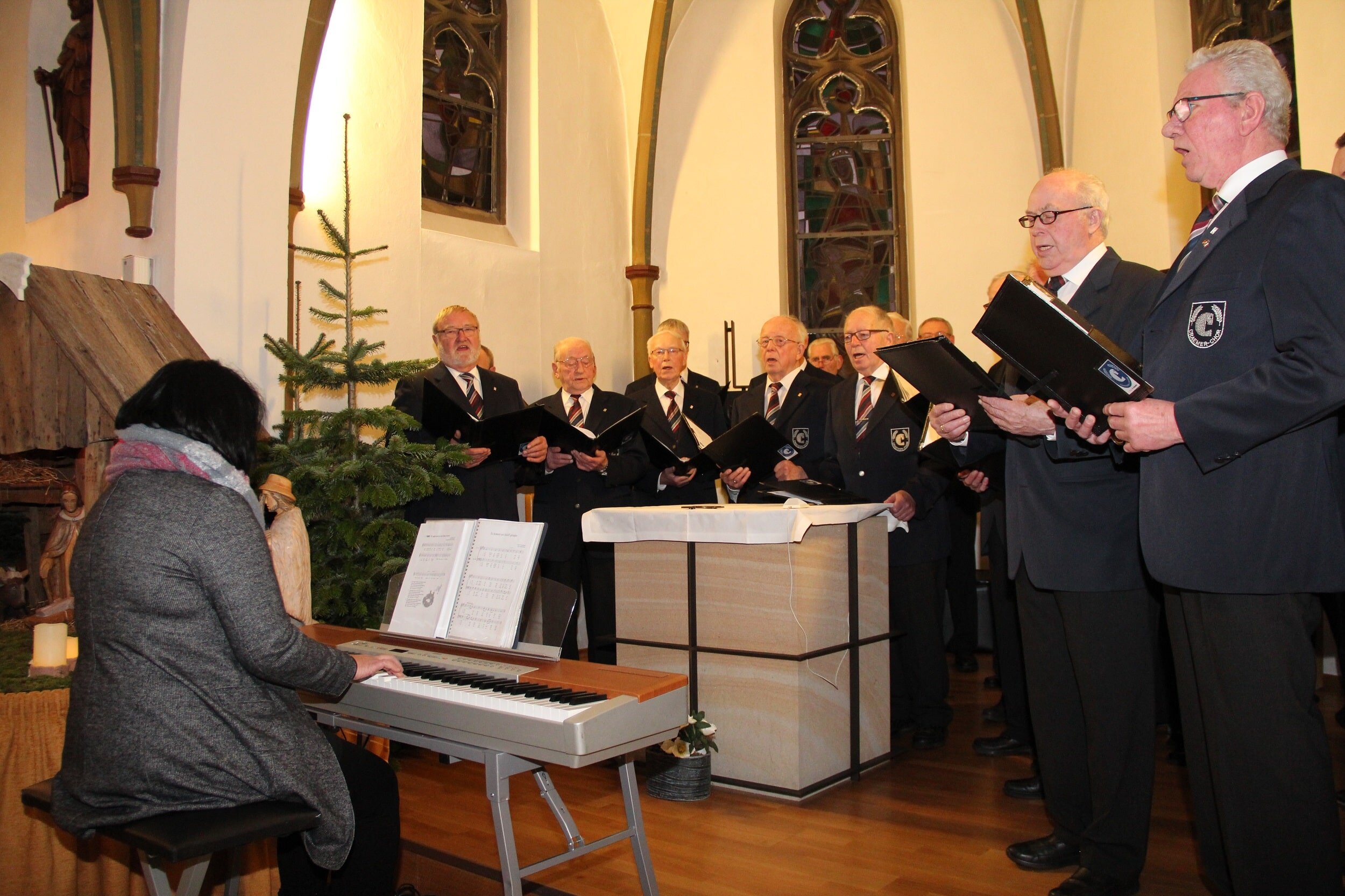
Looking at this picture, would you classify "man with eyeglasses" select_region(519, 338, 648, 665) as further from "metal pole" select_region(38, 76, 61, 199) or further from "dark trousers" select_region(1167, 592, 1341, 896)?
"metal pole" select_region(38, 76, 61, 199)

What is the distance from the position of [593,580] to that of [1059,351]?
10.3ft

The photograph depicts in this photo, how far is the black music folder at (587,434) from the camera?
4363mm

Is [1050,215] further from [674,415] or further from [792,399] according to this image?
[674,415]

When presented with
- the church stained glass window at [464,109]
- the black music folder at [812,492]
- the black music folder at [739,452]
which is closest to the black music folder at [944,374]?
the black music folder at [812,492]

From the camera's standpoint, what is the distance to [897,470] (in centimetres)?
439

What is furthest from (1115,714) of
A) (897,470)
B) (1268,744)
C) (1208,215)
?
(897,470)

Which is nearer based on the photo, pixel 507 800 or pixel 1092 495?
pixel 507 800

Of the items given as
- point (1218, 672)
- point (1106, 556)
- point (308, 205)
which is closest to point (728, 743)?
point (1106, 556)

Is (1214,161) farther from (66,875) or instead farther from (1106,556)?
(66,875)

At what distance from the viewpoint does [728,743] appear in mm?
3713

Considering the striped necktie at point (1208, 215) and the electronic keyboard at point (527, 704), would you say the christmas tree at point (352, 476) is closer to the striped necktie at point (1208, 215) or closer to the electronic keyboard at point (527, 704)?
the electronic keyboard at point (527, 704)

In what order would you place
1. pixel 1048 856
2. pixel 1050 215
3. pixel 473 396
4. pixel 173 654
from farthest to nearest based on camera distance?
pixel 473 396, pixel 1048 856, pixel 1050 215, pixel 173 654

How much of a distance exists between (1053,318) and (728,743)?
2058 millimetres

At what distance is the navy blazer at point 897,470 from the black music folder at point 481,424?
1300mm
